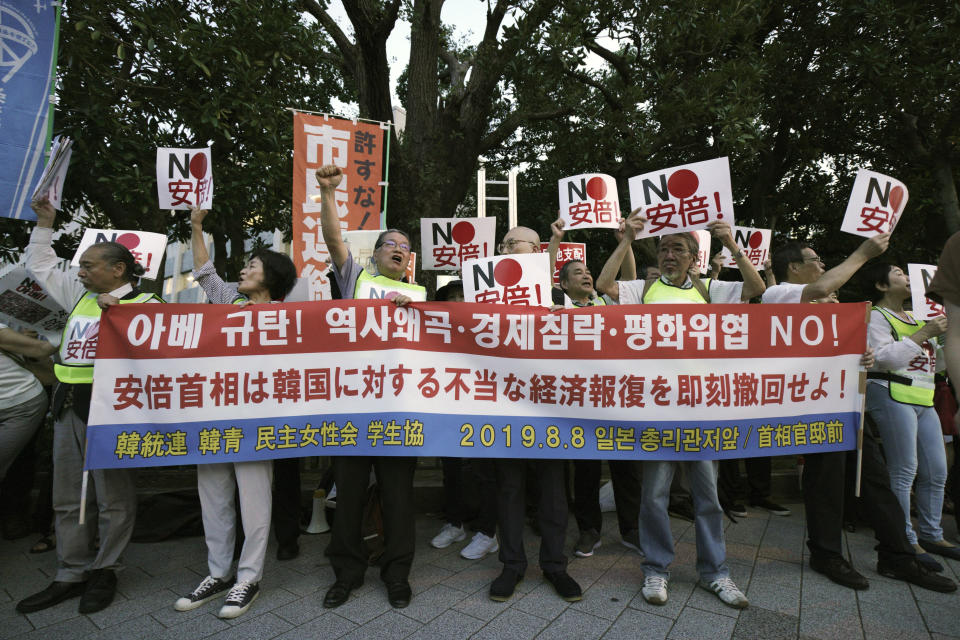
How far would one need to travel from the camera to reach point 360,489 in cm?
311

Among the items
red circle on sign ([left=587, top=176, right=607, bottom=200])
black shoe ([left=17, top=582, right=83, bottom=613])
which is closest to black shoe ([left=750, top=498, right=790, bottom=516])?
red circle on sign ([left=587, top=176, right=607, bottom=200])

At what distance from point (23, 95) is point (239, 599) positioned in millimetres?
3522

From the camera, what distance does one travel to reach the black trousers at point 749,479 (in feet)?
15.4

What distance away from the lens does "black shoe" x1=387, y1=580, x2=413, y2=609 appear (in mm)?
2947

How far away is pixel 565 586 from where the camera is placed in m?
3.04

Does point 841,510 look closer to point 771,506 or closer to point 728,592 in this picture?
point 728,592

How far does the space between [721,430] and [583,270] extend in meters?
1.37

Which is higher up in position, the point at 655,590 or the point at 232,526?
the point at 232,526

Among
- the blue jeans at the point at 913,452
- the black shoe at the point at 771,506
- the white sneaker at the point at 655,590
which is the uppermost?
the blue jeans at the point at 913,452

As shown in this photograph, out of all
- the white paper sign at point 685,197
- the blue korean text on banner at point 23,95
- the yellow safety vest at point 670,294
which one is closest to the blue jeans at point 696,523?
the yellow safety vest at point 670,294

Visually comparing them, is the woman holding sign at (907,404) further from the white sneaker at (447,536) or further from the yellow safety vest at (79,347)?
the yellow safety vest at (79,347)

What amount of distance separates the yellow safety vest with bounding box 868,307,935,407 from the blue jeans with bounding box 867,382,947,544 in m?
0.04

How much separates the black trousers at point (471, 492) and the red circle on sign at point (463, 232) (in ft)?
7.46

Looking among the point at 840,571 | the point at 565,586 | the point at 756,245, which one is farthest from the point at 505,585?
the point at 756,245
